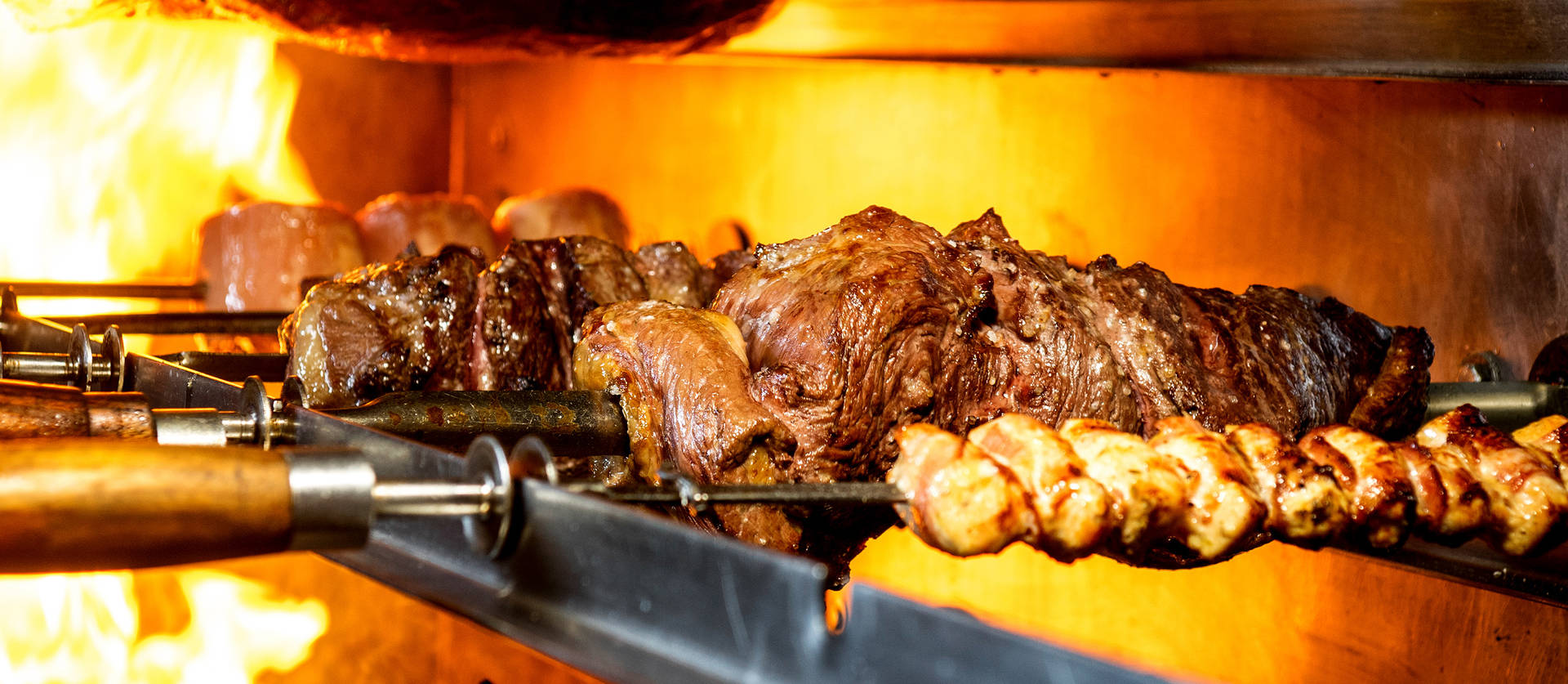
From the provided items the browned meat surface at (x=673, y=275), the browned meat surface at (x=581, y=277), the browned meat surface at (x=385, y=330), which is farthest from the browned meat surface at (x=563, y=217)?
the browned meat surface at (x=385, y=330)

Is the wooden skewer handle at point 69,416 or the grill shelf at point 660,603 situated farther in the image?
the wooden skewer handle at point 69,416

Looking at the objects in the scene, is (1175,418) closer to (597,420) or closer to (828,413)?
(828,413)

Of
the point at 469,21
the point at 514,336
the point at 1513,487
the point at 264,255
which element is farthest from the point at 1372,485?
the point at 264,255

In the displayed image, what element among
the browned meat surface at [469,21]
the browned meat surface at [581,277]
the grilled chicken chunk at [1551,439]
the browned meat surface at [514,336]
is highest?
the browned meat surface at [469,21]

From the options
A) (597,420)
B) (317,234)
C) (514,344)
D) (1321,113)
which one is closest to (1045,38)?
(1321,113)

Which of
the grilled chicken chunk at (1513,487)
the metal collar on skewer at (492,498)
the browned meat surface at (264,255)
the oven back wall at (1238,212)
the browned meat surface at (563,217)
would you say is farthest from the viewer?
the browned meat surface at (563,217)

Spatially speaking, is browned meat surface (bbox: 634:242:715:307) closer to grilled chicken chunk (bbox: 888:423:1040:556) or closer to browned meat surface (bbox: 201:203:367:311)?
grilled chicken chunk (bbox: 888:423:1040:556)

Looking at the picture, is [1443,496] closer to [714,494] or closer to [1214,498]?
[1214,498]

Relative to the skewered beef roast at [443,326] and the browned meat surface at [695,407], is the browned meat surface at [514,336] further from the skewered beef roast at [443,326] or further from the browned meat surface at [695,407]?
the browned meat surface at [695,407]
